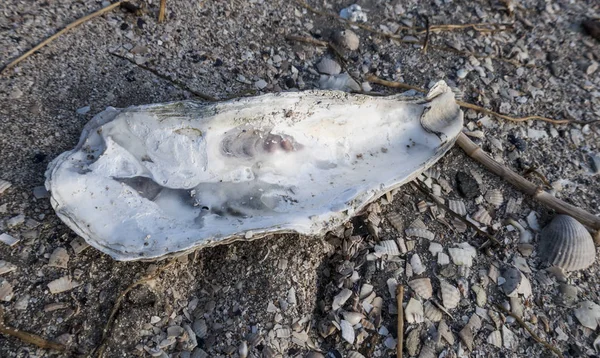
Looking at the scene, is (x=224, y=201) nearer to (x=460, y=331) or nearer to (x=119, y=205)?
(x=119, y=205)

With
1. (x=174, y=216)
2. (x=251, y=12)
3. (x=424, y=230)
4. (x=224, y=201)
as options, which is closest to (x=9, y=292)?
(x=174, y=216)

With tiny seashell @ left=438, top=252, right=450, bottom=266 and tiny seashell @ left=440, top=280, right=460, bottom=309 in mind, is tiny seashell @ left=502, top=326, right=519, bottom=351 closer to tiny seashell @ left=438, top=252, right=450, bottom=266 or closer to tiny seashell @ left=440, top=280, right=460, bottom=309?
tiny seashell @ left=440, top=280, right=460, bottom=309

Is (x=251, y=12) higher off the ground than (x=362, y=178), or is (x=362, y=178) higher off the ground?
(x=251, y=12)

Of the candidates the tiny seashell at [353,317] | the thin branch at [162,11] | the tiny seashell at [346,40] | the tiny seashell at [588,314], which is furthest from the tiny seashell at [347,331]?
the thin branch at [162,11]

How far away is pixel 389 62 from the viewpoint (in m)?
2.66

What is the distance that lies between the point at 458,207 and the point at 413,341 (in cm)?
69

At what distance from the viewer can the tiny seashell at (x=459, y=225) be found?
208 cm

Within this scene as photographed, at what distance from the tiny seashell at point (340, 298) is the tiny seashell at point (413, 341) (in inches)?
10.4

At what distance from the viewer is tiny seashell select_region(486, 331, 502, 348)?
1788 mm

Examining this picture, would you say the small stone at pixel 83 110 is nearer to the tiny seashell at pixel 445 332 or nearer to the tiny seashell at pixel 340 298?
the tiny seashell at pixel 340 298

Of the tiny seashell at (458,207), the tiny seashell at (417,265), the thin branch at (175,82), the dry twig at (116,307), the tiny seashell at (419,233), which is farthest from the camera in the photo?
the thin branch at (175,82)

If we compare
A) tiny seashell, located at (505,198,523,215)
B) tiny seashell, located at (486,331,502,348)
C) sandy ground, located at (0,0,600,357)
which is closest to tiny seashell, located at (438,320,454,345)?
sandy ground, located at (0,0,600,357)

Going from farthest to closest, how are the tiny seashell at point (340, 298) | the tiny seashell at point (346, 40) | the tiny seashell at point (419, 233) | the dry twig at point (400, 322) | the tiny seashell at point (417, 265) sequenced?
the tiny seashell at point (346, 40), the tiny seashell at point (419, 233), the tiny seashell at point (417, 265), the tiny seashell at point (340, 298), the dry twig at point (400, 322)

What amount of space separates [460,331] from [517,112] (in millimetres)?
1334
